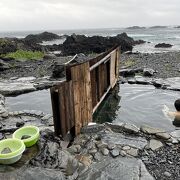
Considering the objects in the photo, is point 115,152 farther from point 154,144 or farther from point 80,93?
point 80,93

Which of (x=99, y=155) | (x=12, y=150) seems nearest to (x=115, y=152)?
(x=99, y=155)

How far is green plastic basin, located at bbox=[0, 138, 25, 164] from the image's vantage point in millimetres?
5017

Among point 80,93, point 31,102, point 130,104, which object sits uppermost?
point 80,93

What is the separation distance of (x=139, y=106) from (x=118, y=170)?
19.9ft

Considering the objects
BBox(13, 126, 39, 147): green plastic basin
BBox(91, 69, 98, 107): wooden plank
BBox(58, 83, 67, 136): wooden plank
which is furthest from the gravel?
BBox(91, 69, 98, 107): wooden plank

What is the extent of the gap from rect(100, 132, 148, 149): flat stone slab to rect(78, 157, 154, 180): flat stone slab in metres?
0.62

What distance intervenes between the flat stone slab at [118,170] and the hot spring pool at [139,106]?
3532 mm

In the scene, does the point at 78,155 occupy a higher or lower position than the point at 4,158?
lower

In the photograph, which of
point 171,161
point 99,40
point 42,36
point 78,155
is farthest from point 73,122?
point 42,36

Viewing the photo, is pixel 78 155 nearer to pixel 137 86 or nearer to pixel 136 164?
pixel 136 164

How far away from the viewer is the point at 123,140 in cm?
661

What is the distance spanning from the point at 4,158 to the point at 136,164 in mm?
2570

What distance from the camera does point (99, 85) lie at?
1049 centimetres

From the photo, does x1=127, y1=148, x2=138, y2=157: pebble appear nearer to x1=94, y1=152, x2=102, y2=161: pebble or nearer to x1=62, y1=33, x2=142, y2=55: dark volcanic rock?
x1=94, y1=152, x2=102, y2=161: pebble
